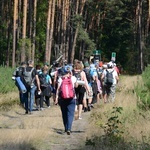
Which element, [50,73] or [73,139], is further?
[50,73]

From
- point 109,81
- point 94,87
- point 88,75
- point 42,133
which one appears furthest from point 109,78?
point 42,133

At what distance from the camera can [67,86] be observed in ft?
44.5

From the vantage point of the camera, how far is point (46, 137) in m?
12.8

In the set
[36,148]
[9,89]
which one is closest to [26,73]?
[36,148]

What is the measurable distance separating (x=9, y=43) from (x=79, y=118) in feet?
127

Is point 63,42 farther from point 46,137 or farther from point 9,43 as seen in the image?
point 46,137

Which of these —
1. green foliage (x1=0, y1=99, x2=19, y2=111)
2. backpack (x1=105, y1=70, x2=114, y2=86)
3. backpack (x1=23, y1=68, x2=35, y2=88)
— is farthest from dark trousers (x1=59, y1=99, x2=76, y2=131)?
backpack (x1=105, y1=70, x2=114, y2=86)

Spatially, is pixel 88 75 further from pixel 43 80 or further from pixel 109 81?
pixel 109 81

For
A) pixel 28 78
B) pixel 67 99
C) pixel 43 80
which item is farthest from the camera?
pixel 43 80

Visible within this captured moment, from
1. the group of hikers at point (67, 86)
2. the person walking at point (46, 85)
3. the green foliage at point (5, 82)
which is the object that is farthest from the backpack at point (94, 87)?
the green foliage at point (5, 82)

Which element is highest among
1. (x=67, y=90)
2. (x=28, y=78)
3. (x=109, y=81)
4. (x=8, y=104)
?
(x=67, y=90)

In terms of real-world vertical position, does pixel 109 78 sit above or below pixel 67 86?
below

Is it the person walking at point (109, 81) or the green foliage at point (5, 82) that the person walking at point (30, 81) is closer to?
the person walking at point (109, 81)

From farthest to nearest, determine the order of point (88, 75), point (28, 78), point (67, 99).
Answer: point (88, 75) < point (28, 78) < point (67, 99)
